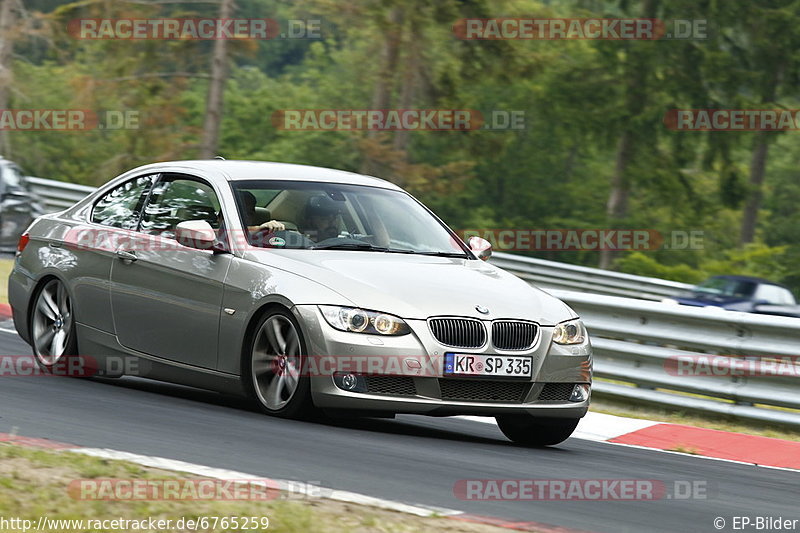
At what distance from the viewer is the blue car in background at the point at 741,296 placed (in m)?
27.7

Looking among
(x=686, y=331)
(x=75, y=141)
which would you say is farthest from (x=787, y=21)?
(x=686, y=331)

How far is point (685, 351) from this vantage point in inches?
447

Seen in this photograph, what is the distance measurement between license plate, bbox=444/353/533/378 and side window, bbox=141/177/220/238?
2.02 metres

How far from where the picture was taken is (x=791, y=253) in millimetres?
45125

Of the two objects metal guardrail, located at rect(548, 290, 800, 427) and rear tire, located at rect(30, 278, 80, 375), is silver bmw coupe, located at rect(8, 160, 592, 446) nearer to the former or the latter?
rear tire, located at rect(30, 278, 80, 375)

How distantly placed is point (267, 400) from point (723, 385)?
4.41 metres

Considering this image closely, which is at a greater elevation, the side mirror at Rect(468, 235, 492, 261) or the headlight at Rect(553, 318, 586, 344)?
the side mirror at Rect(468, 235, 492, 261)

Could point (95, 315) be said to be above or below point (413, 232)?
below

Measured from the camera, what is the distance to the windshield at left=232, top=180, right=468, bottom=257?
870cm

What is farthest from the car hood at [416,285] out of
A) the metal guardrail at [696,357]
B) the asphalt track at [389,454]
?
the metal guardrail at [696,357]

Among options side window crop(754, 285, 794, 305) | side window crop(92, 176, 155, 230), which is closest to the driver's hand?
side window crop(92, 176, 155, 230)

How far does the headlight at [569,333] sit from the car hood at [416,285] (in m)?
0.05

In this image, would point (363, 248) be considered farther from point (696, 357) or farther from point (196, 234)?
point (696, 357)

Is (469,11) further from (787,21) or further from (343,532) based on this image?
(343,532)
